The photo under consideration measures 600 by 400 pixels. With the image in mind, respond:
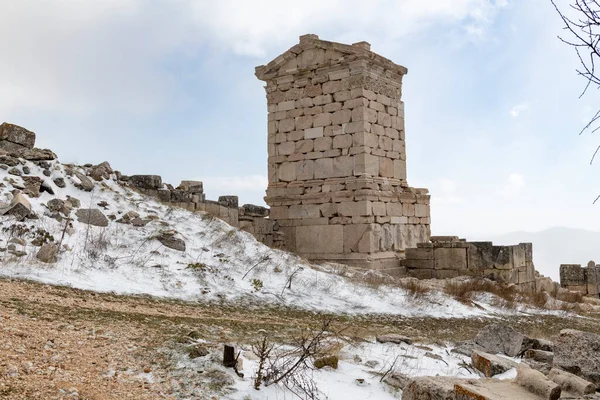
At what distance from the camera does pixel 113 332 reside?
5125mm

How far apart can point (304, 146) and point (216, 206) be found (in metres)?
2.85

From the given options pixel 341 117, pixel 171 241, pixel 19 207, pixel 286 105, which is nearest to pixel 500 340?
pixel 171 241

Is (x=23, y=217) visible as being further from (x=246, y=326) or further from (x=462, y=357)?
(x=462, y=357)

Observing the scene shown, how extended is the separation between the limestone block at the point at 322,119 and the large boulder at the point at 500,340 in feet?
27.7

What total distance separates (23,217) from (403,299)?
6743 millimetres

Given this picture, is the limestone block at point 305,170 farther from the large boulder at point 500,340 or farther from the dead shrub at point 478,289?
the large boulder at point 500,340

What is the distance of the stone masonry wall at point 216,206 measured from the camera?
13.1 m

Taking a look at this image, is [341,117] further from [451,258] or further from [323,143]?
[451,258]

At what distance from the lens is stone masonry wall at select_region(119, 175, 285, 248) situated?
42.9 ft

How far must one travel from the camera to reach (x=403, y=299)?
991cm

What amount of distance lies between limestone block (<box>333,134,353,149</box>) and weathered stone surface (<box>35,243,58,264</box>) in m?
7.74

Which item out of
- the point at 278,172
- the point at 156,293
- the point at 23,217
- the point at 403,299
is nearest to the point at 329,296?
the point at 403,299

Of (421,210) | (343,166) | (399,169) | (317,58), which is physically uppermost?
(317,58)

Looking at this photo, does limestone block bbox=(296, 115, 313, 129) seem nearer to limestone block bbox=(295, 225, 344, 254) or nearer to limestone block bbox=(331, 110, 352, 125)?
limestone block bbox=(331, 110, 352, 125)
